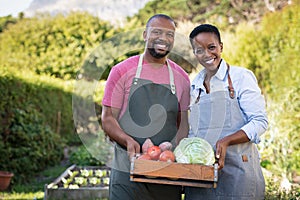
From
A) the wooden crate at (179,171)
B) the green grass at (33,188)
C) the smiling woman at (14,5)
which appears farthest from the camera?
the green grass at (33,188)

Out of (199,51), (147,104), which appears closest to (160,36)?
(199,51)

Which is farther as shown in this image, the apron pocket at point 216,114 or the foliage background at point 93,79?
the foliage background at point 93,79

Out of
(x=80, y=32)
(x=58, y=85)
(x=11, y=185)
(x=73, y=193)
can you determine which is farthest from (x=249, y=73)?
(x=80, y=32)

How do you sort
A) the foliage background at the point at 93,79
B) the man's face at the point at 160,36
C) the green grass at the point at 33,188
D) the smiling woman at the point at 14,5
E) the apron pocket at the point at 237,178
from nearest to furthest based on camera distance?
1. the apron pocket at the point at 237,178
2. the man's face at the point at 160,36
3. the smiling woman at the point at 14,5
4. the green grass at the point at 33,188
5. the foliage background at the point at 93,79

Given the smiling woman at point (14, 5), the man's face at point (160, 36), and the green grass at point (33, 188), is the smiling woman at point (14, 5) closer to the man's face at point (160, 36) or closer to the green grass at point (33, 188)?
the man's face at point (160, 36)

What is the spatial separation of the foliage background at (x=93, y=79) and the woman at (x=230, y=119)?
27cm

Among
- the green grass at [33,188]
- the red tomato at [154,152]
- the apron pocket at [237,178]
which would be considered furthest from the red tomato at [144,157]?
the green grass at [33,188]

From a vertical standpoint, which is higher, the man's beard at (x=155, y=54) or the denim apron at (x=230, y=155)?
the man's beard at (x=155, y=54)

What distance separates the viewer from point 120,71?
8.97ft

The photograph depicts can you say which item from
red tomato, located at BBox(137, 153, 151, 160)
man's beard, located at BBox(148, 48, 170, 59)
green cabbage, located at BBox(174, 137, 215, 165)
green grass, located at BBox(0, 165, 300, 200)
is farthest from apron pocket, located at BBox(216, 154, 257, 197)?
green grass, located at BBox(0, 165, 300, 200)

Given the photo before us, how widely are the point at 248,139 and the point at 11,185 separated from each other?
5740 mm

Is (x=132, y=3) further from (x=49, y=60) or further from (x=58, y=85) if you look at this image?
(x=49, y=60)

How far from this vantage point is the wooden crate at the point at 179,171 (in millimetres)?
2281

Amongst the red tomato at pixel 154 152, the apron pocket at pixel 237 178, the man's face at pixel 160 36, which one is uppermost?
the man's face at pixel 160 36
